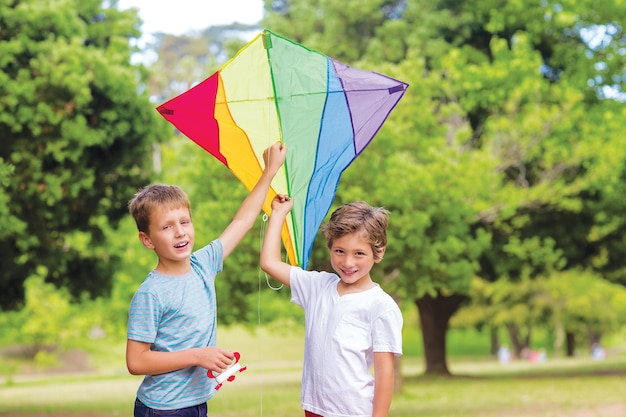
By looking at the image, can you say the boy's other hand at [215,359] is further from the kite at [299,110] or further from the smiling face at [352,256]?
the kite at [299,110]

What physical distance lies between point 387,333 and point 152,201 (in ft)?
3.42

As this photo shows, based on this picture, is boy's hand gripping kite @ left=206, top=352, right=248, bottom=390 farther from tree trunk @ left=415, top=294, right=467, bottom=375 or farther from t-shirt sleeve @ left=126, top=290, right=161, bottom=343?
tree trunk @ left=415, top=294, right=467, bottom=375

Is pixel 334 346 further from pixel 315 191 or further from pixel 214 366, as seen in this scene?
pixel 315 191

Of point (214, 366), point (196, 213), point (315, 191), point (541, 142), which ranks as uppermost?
point (541, 142)

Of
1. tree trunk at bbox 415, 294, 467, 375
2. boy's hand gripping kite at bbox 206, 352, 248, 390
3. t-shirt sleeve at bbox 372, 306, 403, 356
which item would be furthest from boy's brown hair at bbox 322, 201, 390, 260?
tree trunk at bbox 415, 294, 467, 375

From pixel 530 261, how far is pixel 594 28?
484 cm

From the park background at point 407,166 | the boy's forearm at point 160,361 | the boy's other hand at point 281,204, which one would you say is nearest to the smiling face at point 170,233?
the boy's forearm at point 160,361

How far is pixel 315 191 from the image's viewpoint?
4.65 metres

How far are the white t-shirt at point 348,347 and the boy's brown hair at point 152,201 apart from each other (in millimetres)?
736

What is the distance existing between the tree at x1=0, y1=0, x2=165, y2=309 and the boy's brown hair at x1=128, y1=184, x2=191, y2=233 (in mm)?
8206

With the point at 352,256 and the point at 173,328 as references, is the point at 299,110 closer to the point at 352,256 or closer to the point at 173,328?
the point at 352,256

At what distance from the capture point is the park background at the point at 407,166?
1273 centimetres

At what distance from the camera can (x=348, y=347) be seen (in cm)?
370

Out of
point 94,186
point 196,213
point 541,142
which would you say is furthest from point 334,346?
point 541,142
